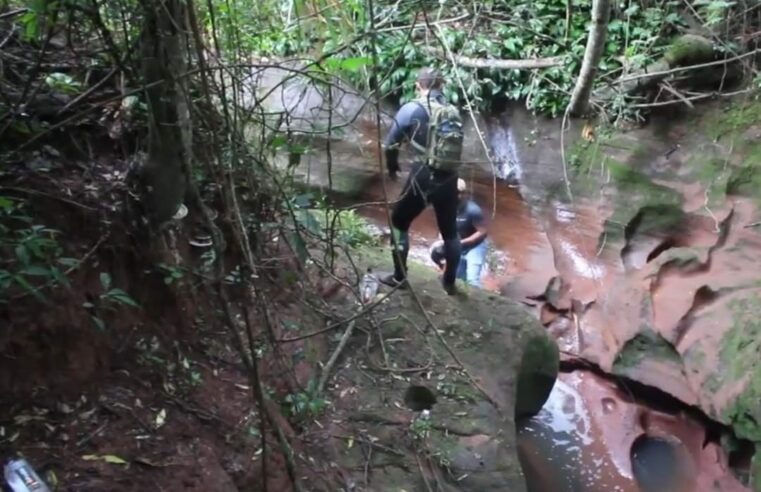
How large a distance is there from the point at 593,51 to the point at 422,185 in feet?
4.55

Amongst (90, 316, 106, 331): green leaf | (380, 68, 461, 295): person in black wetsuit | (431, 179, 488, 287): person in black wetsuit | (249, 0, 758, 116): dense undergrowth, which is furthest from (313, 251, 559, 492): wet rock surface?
(249, 0, 758, 116): dense undergrowth

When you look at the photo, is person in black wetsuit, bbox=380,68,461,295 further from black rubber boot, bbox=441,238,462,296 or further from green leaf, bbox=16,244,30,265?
green leaf, bbox=16,244,30,265

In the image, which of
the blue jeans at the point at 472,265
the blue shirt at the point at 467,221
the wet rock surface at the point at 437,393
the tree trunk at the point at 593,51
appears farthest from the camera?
the blue jeans at the point at 472,265

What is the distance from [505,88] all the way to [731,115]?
2741mm

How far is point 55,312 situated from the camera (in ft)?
9.24

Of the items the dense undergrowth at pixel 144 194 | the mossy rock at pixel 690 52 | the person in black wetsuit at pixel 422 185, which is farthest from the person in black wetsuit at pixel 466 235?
the mossy rock at pixel 690 52

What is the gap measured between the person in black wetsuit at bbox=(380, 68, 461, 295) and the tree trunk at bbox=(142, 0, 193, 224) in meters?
1.64

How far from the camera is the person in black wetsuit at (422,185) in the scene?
4.70m

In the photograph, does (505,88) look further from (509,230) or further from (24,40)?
(24,40)

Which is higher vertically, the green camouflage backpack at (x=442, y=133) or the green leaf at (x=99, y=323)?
the green camouflage backpack at (x=442, y=133)

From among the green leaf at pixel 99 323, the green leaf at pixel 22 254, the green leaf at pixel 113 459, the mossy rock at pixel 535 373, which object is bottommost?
the mossy rock at pixel 535 373

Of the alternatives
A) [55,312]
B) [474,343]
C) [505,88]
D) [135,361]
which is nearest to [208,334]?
[135,361]

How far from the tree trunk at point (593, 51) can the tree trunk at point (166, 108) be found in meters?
2.77

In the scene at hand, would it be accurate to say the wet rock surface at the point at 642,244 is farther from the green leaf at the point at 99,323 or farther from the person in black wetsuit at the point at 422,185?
the green leaf at the point at 99,323
